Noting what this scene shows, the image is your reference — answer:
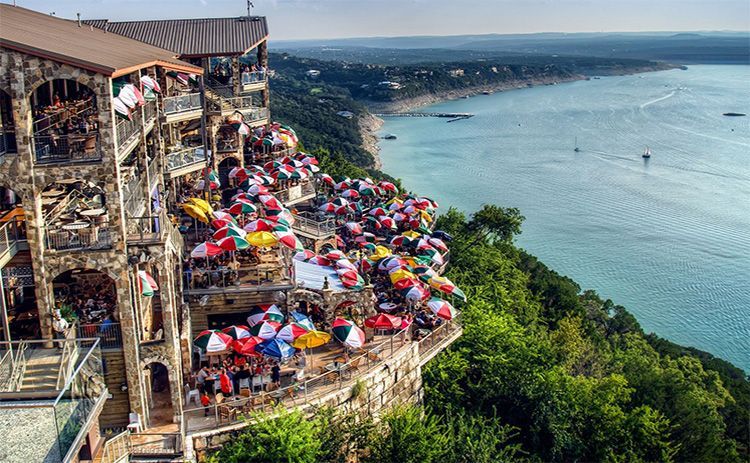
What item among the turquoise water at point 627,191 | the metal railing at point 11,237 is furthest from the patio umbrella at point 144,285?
the turquoise water at point 627,191

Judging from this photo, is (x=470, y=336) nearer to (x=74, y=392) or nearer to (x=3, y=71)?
(x=74, y=392)

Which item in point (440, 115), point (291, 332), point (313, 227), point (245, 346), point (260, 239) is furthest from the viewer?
point (440, 115)

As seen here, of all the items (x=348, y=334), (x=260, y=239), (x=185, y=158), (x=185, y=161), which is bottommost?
(x=348, y=334)

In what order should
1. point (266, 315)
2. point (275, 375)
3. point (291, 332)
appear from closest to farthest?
point (291, 332)
point (275, 375)
point (266, 315)

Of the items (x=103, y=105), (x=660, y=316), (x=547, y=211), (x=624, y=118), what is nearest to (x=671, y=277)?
(x=660, y=316)

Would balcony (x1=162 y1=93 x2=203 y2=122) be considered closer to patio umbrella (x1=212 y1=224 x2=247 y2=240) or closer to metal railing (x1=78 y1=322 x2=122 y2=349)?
patio umbrella (x1=212 y1=224 x2=247 y2=240)

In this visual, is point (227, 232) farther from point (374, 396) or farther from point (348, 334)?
point (374, 396)

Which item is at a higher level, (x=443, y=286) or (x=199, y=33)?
(x=199, y=33)

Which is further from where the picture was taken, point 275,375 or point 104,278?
point 104,278

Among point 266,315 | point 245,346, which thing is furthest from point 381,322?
point 245,346
